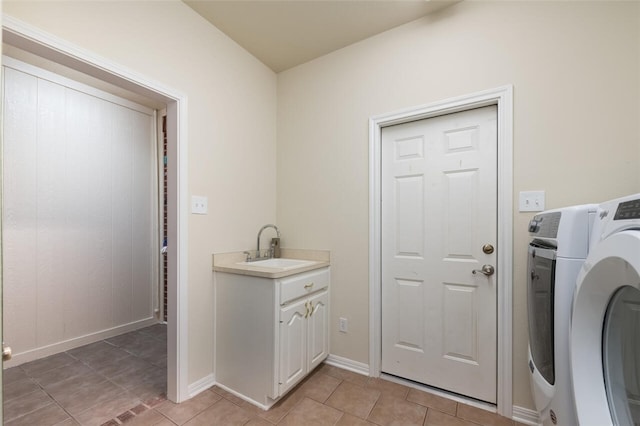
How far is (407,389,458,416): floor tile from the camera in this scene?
5.96 ft

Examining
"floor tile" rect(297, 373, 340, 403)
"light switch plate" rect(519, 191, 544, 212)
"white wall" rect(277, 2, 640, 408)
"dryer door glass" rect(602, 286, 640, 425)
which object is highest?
"white wall" rect(277, 2, 640, 408)

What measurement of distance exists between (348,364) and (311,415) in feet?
2.01

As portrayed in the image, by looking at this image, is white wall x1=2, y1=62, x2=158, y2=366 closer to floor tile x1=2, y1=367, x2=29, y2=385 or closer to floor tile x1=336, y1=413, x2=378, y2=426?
floor tile x1=2, y1=367, x2=29, y2=385

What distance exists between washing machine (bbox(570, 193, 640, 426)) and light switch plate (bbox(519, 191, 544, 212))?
81 centimetres

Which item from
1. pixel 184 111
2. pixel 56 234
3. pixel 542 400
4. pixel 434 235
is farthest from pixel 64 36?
pixel 542 400

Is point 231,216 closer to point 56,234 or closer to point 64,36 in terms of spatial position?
point 64,36

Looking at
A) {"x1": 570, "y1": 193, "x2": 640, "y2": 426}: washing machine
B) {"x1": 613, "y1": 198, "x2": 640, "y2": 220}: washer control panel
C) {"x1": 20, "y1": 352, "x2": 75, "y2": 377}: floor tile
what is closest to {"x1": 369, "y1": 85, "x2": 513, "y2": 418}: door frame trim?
{"x1": 570, "y1": 193, "x2": 640, "y2": 426}: washing machine

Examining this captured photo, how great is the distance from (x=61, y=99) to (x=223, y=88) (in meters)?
1.72

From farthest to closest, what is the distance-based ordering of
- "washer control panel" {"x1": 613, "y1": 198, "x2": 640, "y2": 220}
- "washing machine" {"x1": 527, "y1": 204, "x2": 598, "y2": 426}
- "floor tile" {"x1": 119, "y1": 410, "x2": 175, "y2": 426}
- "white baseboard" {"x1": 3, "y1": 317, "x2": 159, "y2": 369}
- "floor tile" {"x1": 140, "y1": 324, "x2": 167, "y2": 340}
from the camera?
"floor tile" {"x1": 140, "y1": 324, "x2": 167, "y2": 340} < "white baseboard" {"x1": 3, "y1": 317, "x2": 159, "y2": 369} < "floor tile" {"x1": 119, "y1": 410, "x2": 175, "y2": 426} < "washing machine" {"x1": 527, "y1": 204, "x2": 598, "y2": 426} < "washer control panel" {"x1": 613, "y1": 198, "x2": 640, "y2": 220}

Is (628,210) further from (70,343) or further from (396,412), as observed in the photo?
(70,343)

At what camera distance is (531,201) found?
5.57ft

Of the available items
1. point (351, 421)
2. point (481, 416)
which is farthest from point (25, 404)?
point (481, 416)

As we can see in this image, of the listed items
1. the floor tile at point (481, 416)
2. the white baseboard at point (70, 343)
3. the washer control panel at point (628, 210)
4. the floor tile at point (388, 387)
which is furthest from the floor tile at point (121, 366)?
the washer control panel at point (628, 210)

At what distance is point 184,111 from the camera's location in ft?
6.37
